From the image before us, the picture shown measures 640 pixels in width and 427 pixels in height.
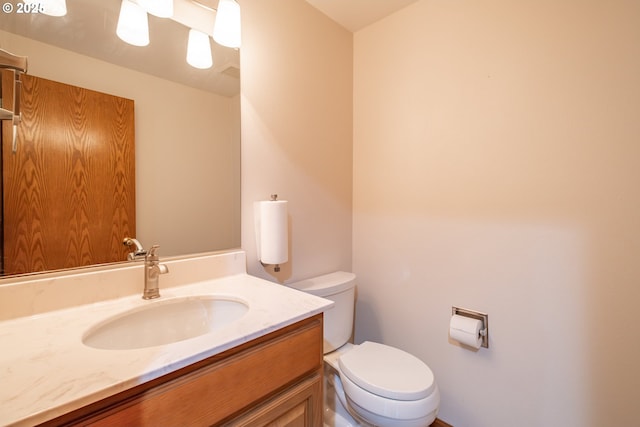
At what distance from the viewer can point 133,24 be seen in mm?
976

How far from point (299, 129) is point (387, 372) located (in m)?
1.22

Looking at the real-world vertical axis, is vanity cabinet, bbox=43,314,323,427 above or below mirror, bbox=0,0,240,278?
below

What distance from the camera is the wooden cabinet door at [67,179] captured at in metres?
0.78

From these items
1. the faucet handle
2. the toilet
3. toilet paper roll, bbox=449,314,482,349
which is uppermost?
the faucet handle

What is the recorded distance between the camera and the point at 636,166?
38.6 inches

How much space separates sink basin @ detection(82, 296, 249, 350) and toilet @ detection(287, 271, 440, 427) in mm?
467

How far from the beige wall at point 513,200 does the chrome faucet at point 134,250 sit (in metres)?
1.23

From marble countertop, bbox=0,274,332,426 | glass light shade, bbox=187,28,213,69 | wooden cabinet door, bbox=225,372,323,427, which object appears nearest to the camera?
marble countertop, bbox=0,274,332,426

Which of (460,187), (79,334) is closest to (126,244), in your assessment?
(79,334)

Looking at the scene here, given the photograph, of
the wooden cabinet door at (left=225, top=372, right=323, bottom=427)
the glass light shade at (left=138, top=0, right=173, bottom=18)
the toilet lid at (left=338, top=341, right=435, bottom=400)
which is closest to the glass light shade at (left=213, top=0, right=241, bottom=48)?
the glass light shade at (left=138, top=0, right=173, bottom=18)

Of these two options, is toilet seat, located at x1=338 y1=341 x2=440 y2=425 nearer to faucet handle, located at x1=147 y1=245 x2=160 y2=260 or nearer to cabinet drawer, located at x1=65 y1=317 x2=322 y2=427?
cabinet drawer, located at x1=65 y1=317 x2=322 y2=427

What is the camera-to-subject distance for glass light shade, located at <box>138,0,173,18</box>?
1001 millimetres

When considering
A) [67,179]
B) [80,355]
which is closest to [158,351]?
[80,355]

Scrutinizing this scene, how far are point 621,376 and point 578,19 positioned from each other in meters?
1.34
